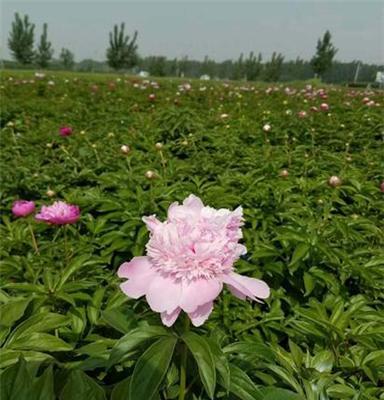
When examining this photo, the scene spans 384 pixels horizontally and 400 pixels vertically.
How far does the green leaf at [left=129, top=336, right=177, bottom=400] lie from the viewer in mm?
613

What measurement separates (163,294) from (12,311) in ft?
1.51

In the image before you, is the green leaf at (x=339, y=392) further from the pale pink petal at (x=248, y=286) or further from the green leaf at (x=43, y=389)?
the green leaf at (x=43, y=389)

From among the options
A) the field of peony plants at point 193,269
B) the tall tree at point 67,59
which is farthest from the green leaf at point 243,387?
the tall tree at point 67,59

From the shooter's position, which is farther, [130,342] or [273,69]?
[273,69]

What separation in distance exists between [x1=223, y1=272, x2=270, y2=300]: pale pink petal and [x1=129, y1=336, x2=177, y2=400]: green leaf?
133mm

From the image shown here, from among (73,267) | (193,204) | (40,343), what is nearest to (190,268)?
(193,204)

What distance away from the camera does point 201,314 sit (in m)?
0.61

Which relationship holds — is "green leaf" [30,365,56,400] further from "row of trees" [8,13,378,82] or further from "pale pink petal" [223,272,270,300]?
"row of trees" [8,13,378,82]

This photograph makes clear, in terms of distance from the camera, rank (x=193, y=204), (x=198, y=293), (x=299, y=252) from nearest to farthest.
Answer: (x=198, y=293)
(x=193, y=204)
(x=299, y=252)

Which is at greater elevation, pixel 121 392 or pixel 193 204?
pixel 193 204

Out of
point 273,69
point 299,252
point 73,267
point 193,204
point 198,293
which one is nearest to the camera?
point 198,293

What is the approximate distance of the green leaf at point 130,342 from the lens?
671mm

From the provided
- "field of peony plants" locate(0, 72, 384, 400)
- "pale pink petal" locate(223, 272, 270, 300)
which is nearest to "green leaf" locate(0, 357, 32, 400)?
"field of peony plants" locate(0, 72, 384, 400)

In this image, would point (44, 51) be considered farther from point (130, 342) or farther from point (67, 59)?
point (130, 342)
